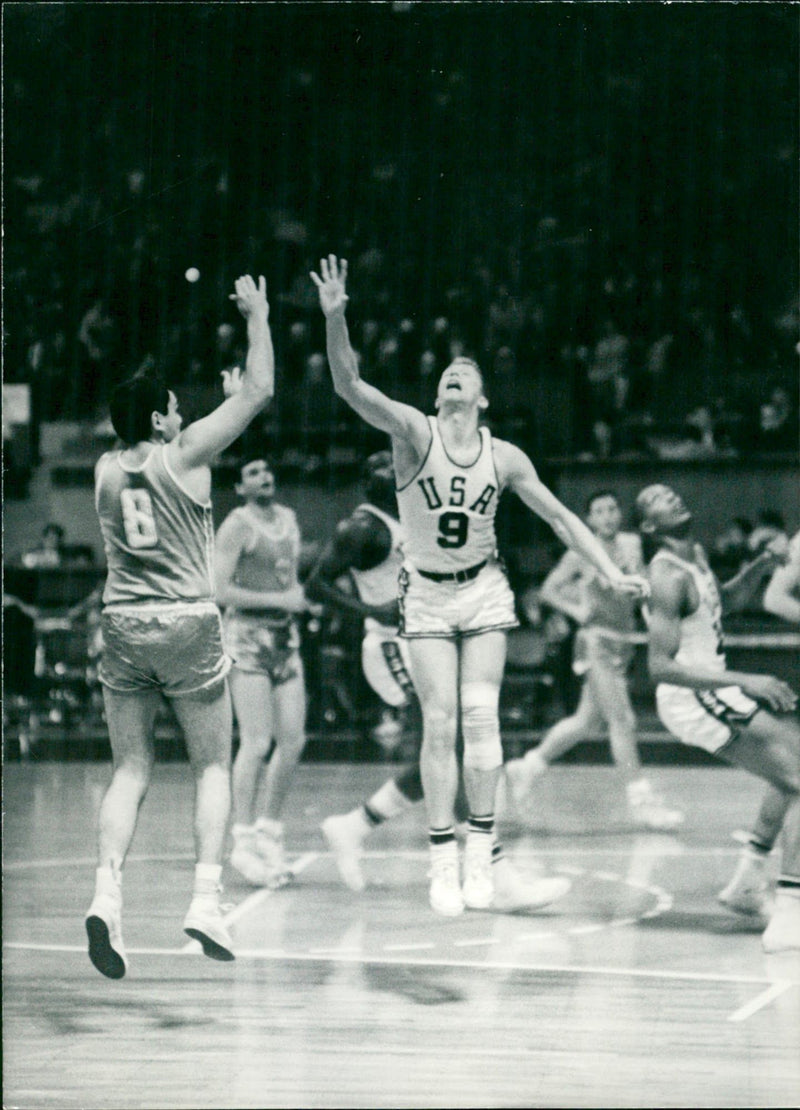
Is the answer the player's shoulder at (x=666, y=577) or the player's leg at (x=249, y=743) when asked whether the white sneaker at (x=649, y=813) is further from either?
the player's shoulder at (x=666, y=577)

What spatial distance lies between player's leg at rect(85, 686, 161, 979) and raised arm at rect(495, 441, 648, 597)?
1530 millimetres

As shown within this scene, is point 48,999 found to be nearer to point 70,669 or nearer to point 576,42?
point 70,669

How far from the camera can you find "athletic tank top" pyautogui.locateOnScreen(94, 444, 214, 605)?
510 cm

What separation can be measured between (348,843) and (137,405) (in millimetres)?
2896

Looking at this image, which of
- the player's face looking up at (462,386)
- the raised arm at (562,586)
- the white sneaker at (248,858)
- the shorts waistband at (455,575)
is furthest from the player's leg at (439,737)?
the raised arm at (562,586)

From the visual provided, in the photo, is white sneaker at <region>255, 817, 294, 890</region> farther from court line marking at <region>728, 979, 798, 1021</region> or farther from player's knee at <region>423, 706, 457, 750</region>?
court line marking at <region>728, 979, 798, 1021</region>

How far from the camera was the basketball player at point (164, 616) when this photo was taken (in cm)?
502

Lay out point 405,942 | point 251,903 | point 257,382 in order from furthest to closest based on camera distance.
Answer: point 251,903 < point 405,942 < point 257,382

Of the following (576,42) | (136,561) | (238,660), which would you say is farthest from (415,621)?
Answer: (576,42)

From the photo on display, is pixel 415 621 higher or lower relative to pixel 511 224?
lower

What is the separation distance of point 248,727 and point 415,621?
5.71ft

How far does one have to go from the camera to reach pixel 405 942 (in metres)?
6.40

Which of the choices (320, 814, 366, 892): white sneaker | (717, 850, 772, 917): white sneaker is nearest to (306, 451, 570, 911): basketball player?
(320, 814, 366, 892): white sneaker

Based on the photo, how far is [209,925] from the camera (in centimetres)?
502
